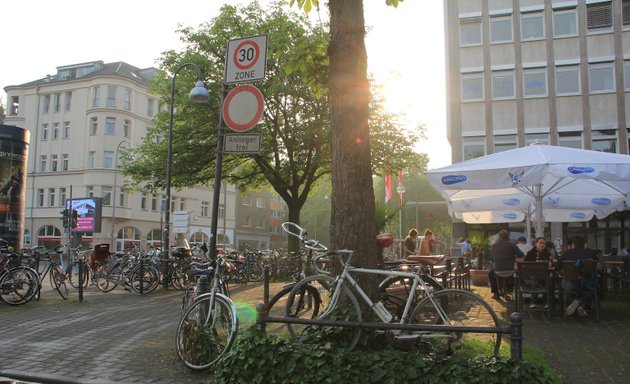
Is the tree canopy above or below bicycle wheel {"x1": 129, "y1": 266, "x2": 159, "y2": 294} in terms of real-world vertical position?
above

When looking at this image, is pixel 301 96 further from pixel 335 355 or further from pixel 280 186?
pixel 335 355

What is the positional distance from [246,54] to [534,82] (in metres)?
28.4

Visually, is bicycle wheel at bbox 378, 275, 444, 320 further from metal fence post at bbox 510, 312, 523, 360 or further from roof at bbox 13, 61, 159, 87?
roof at bbox 13, 61, 159, 87

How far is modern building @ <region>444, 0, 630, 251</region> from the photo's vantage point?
30.0m

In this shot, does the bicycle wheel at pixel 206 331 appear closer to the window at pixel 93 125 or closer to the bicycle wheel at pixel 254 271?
the bicycle wheel at pixel 254 271

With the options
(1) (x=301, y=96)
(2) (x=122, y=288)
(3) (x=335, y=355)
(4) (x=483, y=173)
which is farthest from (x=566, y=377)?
(1) (x=301, y=96)

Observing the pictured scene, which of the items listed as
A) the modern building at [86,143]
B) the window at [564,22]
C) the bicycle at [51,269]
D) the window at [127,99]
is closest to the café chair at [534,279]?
the bicycle at [51,269]

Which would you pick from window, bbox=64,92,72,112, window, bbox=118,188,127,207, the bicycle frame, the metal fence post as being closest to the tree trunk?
the bicycle frame

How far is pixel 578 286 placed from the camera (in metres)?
9.24

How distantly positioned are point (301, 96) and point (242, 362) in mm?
18317

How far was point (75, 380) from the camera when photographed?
17.5 feet

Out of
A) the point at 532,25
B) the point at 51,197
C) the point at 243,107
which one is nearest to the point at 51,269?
the point at 243,107

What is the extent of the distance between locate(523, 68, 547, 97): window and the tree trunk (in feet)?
92.8

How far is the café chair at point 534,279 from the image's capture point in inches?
350
